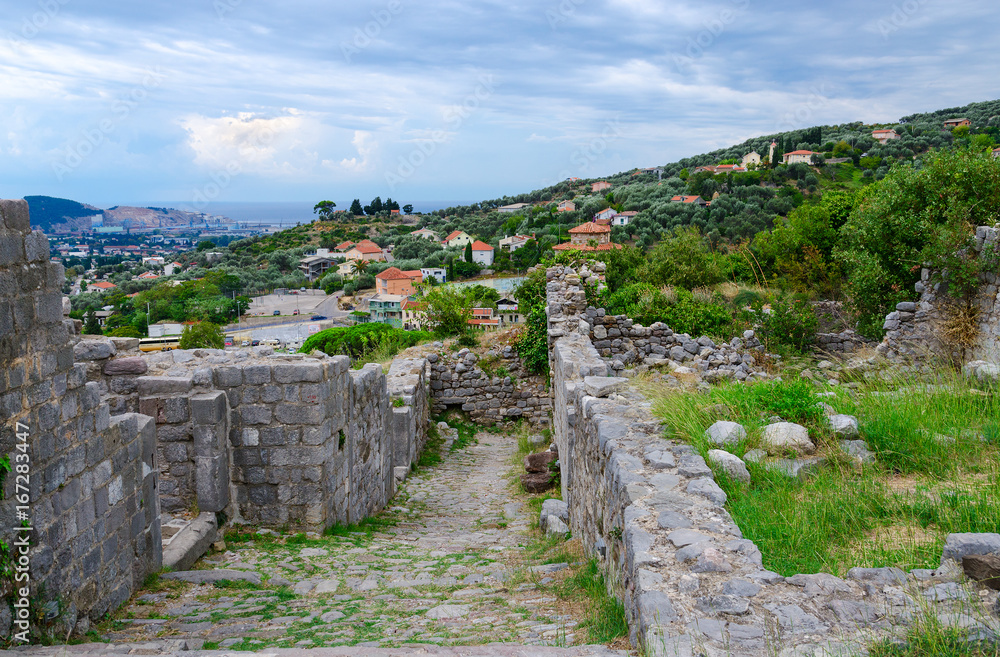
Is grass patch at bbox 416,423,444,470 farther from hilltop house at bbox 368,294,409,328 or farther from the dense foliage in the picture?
hilltop house at bbox 368,294,409,328

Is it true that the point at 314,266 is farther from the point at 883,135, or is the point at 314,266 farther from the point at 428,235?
the point at 883,135

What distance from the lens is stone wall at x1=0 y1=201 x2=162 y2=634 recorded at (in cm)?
352

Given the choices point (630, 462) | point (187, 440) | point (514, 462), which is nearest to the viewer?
point (630, 462)

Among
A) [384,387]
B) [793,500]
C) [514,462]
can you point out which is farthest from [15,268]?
[514,462]

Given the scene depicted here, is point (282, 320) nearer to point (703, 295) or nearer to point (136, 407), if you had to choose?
point (703, 295)

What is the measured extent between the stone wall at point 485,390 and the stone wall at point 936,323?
22.6 ft

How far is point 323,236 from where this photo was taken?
334ft

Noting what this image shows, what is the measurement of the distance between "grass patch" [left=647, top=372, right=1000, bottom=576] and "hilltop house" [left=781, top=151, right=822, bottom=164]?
62.7 meters

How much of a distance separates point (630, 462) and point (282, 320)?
45723 mm

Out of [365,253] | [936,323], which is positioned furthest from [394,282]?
[936,323]

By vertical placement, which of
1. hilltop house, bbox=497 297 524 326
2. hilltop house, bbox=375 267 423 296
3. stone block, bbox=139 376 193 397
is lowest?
hilltop house, bbox=497 297 524 326

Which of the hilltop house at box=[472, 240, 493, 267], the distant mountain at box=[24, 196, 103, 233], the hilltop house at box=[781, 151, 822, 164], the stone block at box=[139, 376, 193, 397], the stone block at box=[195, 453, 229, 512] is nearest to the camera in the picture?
the stone block at box=[139, 376, 193, 397]

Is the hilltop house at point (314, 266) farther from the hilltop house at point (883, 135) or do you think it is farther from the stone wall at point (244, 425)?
the stone wall at point (244, 425)

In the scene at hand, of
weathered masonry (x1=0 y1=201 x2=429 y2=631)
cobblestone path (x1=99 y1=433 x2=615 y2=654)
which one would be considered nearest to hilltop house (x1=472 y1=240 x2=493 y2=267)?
weathered masonry (x1=0 y1=201 x2=429 y2=631)
